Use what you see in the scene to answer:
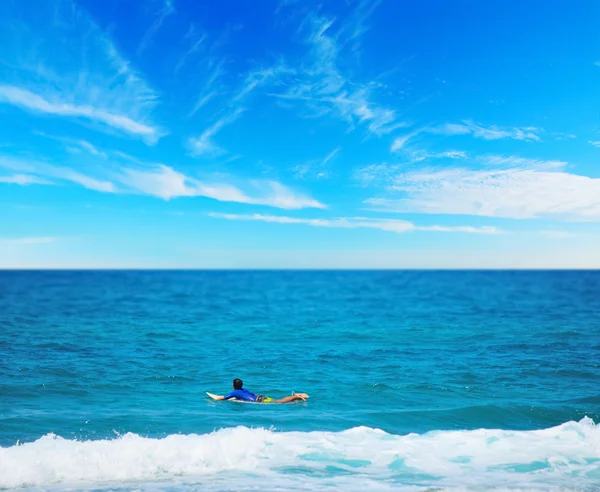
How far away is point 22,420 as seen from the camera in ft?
54.6

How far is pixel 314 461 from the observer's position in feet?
44.6

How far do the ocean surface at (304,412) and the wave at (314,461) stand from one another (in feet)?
0.17

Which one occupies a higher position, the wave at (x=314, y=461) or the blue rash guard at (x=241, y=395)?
the blue rash guard at (x=241, y=395)

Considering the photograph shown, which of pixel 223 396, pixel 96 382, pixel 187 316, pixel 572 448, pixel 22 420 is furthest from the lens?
pixel 187 316

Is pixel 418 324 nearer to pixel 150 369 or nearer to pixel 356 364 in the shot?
pixel 356 364

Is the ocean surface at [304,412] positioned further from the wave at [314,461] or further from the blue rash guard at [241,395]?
the blue rash guard at [241,395]

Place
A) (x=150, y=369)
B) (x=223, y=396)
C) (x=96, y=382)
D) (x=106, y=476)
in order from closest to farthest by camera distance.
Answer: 1. (x=106, y=476)
2. (x=223, y=396)
3. (x=96, y=382)
4. (x=150, y=369)

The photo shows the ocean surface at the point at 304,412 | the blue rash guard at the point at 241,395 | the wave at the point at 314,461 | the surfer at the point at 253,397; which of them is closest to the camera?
the wave at the point at 314,461

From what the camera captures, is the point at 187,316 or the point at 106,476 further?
the point at 187,316

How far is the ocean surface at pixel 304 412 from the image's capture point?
1277 cm

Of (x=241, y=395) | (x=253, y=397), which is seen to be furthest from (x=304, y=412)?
(x=241, y=395)

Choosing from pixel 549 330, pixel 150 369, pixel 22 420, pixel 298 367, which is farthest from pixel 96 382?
pixel 549 330

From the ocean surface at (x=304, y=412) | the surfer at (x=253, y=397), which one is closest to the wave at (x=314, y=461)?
the ocean surface at (x=304, y=412)

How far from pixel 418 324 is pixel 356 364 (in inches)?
699
